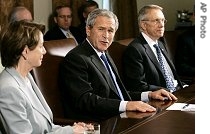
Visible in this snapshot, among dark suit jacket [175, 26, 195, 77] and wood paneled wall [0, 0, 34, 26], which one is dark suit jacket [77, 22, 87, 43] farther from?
dark suit jacket [175, 26, 195, 77]

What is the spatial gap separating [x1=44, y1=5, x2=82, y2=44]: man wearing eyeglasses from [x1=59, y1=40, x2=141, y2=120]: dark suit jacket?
7.28ft

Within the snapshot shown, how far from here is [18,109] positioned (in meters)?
1.41

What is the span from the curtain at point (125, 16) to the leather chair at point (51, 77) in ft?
10.0

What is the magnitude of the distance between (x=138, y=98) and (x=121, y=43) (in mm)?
613

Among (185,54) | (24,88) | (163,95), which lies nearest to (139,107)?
(163,95)

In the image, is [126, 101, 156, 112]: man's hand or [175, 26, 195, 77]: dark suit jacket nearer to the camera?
[126, 101, 156, 112]: man's hand

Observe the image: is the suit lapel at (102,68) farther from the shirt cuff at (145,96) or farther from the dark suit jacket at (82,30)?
the dark suit jacket at (82,30)

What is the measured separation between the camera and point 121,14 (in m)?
5.23

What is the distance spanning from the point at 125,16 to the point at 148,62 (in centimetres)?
253

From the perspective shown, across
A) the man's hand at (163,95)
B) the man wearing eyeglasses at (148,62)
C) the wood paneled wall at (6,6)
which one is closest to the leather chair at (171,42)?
the man wearing eyeglasses at (148,62)

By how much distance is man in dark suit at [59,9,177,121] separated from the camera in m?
2.04

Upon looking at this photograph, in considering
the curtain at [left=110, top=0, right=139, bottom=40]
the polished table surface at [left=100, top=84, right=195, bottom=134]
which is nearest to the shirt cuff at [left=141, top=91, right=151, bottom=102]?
the polished table surface at [left=100, top=84, right=195, bottom=134]

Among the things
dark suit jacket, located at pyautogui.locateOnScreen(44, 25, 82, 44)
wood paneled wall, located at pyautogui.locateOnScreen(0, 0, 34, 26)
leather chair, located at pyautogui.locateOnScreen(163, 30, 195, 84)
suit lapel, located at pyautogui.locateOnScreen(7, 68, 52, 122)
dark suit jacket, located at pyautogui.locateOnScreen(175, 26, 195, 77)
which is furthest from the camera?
dark suit jacket, located at pyautogui.locateOnScreen(44, 25, 82, 44)
